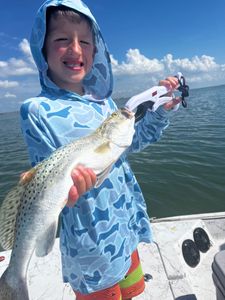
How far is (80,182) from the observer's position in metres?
2.28

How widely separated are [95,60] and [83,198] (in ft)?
5.64

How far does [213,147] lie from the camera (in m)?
16.4

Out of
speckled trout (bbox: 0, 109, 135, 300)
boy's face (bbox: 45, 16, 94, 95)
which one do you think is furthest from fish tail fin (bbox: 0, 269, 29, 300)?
boy's face (bbox: 45, 16, 94, 95)

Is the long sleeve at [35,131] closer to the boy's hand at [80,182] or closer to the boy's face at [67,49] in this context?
the boy's hand at [80,182]

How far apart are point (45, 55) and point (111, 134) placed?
44.8 inches

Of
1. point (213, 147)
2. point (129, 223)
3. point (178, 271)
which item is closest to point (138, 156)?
point (213, 147)

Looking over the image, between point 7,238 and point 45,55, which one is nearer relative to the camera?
point 7,238

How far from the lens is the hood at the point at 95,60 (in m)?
2.79

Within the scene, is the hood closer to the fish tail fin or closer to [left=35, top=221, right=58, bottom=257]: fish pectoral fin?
[left=35, top=221, right=58, bottom=257]: fish pectoral fin

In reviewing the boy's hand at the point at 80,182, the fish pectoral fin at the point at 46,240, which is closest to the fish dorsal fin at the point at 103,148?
the boy's hand at the point at 80,182

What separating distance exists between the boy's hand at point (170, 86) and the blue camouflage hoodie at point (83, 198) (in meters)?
0.70

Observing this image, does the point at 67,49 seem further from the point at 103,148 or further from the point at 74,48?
the point at 103,148

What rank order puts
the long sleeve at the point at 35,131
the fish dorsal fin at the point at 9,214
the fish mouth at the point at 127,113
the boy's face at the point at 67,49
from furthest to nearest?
the boy's face at the point at 67,49
the fish mouth at the point at 127,113
the long sleeve at the point at 35,131
the fish dorsal fin at the point at 9,214

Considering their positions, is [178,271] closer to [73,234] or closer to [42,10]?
[73,234]
